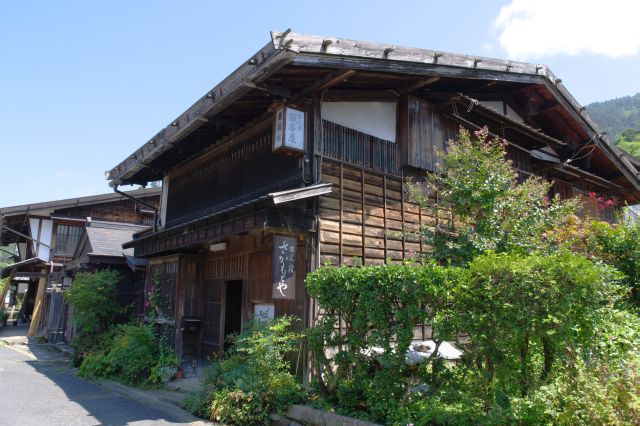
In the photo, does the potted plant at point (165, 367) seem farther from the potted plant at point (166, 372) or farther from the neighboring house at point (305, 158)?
the neighboring house at point (305, 158)

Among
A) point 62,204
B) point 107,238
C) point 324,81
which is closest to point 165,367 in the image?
point 324,81

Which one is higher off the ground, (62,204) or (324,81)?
(62,204)

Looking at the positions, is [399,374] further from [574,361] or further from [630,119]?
[630,119]

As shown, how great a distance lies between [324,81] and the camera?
27.7 ft

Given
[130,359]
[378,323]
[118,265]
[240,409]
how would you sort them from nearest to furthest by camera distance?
[378,323] → [240,409] → [130,359] → [118,265]

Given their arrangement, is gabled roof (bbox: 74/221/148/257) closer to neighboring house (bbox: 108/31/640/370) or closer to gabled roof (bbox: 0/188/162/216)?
gabled roof (bbox: 0/188/162/216)

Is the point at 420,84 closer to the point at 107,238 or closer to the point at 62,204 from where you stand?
the point at 107,238

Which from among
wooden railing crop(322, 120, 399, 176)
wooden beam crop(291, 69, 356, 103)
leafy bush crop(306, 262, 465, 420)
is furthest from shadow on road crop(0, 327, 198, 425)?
wooden beam crop(291, 69, 356, 103)

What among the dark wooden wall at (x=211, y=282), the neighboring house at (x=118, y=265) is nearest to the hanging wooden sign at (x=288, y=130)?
the dark wooden wall at (x=211, y=282)

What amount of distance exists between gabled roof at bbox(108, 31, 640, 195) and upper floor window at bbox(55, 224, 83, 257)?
42.7ft

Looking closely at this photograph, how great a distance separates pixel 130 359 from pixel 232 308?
2.67m

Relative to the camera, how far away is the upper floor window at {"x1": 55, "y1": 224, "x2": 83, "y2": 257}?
2442 cm

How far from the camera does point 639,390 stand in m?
4.21

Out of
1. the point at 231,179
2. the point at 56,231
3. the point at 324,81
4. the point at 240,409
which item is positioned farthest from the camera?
the point at 56,231
